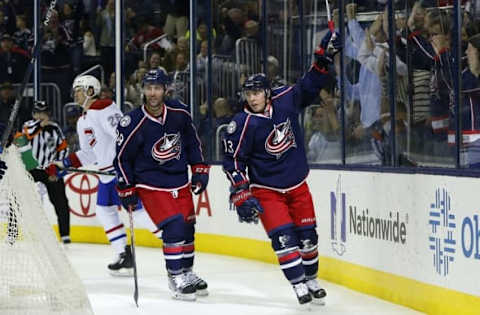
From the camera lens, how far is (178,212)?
8070 millimetres

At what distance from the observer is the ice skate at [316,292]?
25.0 feet

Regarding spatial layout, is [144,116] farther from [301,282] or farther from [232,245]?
Result: [232,245]

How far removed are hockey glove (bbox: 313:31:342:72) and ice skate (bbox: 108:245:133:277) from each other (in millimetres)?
2766

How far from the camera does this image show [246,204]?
749cm

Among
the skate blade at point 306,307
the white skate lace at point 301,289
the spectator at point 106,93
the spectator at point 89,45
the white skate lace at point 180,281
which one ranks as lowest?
the skate blade at point 306,307

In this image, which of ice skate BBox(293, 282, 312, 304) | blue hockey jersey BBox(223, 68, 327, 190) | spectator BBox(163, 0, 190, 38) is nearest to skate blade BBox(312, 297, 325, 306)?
ice skate BBox(293, 282, 312, 304)

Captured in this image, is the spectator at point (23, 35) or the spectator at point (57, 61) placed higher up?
the spectator at point (23, 35)

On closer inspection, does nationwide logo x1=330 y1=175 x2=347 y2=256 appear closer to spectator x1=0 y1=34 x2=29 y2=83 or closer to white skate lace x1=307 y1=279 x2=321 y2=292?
white skate lace x1=307 y1=279 x2=321 y2=292

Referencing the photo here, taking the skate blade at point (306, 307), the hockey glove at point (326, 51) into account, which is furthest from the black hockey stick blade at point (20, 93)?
the skate blade at point (306, 307)

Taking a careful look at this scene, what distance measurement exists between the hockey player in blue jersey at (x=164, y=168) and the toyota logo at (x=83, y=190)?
172 inches

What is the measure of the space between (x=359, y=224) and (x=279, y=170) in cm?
91

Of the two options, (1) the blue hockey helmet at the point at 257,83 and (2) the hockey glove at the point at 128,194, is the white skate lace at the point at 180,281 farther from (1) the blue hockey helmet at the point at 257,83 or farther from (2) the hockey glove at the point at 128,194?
(1) the blue hockey helmet at the point at 257,83

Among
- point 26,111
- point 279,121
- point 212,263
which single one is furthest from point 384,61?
point 26,111

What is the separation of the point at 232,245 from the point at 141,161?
2.94 m
